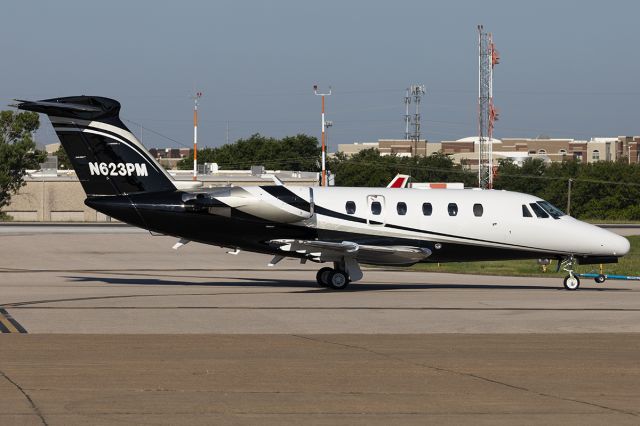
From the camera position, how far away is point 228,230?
28.3 meters

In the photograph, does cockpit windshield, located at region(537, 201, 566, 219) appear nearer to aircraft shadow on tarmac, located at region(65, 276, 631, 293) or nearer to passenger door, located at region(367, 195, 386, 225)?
aircraft shadow on tarmac, located at region(65, 276, 631, 293)

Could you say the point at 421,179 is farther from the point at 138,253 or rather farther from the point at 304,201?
the point at 304,201

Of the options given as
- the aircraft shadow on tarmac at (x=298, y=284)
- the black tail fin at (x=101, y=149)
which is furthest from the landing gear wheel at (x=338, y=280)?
the black tail fin at (x=101, y=149)

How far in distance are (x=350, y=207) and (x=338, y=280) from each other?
6.54ft

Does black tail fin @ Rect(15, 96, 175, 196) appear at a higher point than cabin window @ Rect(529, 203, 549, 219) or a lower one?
higher

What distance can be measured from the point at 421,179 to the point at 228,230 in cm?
10665

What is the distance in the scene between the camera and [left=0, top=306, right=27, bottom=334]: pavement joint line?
1888 cm

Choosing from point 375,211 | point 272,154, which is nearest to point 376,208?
point 375,211

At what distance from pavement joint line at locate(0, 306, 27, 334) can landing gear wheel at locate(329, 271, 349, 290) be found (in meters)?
9.67
